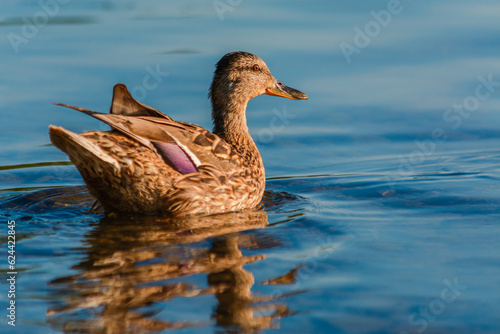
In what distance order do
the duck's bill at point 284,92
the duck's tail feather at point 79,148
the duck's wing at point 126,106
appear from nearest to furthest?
the duck's tail feather at point 79,148, the duck's wing at point 126,106, the duck's bill at point 284,92

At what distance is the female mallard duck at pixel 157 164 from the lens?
707 cm

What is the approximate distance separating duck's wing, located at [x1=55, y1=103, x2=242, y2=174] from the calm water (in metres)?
0.55

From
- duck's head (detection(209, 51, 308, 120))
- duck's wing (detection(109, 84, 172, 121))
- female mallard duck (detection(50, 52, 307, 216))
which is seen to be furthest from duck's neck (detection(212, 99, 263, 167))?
duck's wing (detection(109, 84, 172, 121))

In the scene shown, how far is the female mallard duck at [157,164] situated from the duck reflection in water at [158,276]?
0.67ft

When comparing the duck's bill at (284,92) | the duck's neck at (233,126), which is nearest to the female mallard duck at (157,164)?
the duck's neck at (233,126)

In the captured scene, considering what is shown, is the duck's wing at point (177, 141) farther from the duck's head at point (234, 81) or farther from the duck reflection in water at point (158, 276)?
the duck's head at point (234, 81)

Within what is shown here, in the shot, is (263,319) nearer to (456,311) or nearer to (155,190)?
(456,311)

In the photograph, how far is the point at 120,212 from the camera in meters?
7.62

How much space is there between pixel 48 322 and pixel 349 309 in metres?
1.97

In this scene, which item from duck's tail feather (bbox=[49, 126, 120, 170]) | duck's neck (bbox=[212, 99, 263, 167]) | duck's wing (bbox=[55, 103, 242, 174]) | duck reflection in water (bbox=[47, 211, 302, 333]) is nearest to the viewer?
duck reflection in water (bbox=[47, 211, 302, 333])

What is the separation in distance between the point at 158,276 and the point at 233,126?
313 centimetres

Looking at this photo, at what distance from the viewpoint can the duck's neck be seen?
8.56 meters

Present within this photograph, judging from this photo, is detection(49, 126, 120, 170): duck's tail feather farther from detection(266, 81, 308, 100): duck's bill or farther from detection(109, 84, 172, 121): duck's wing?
detection(266, 81, 308, 100): duck's bill

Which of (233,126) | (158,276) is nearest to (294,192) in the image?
(233,126)
